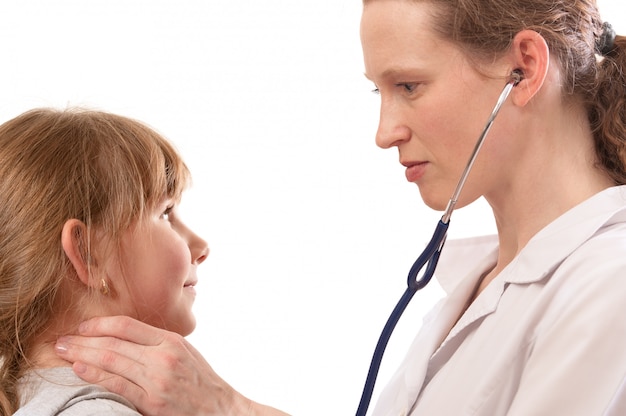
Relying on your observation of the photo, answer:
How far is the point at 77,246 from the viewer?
148 centimetres

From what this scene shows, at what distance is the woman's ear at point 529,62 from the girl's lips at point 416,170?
20 cm

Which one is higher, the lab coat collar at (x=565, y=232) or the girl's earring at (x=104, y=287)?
the lab coat collar at (x=565, y=232)

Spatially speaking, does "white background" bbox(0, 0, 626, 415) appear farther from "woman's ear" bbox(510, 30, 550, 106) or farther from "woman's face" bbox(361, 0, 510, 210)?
"woman's ear" bbox(510, 30, 550, 106)

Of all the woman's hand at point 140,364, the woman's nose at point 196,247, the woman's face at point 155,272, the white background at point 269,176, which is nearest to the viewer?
the woman's hand at point 140,364

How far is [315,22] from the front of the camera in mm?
2836

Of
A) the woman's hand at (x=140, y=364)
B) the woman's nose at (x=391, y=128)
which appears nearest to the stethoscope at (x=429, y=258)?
the woman's nose at (x=391, y=128)

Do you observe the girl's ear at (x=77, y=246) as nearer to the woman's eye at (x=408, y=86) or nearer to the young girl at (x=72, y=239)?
the young girl at (x=72, y=239)

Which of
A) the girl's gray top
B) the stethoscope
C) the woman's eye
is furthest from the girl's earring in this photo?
the woman's eye

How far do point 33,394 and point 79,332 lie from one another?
127mm

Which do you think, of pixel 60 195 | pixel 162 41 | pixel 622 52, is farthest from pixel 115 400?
pixel 162 41

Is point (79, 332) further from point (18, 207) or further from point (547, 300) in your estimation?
point (547, 300)

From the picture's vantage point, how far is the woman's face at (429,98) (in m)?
1.53

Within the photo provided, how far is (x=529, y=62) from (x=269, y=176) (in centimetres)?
Answer: 134

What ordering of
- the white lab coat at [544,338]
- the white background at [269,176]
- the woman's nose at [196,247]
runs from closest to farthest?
the white lab coat at [544,338] < the woman's nose at [196,247] < the white background at [269,176]
